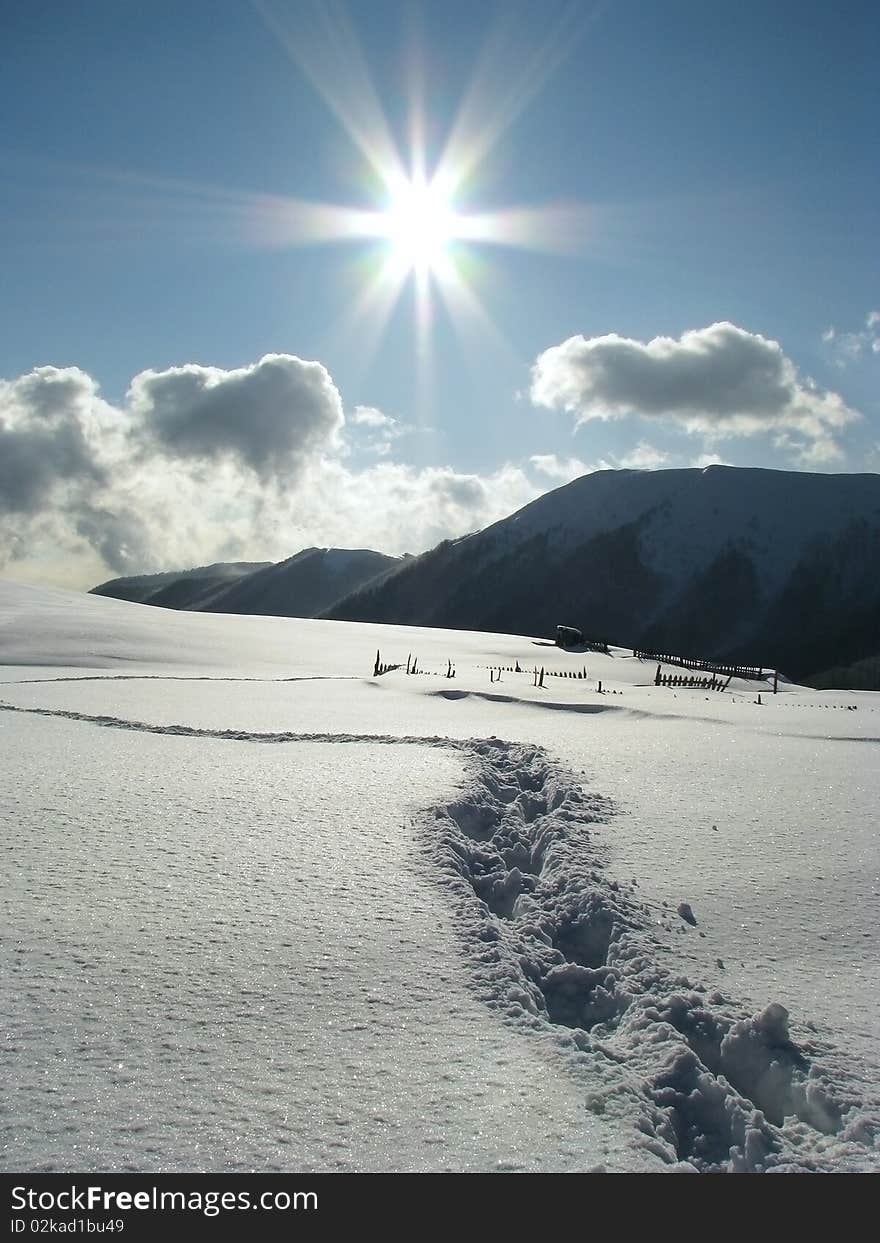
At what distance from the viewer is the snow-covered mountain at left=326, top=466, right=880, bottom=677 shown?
136750mm

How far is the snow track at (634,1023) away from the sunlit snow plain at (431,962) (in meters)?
0.01

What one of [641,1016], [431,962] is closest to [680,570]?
[641,1016]

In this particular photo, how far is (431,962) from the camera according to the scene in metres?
3.69

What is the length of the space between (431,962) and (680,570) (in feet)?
529

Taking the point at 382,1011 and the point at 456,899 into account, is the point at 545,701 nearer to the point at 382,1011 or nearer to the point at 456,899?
the point at 456,899

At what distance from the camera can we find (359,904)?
4.27 metres

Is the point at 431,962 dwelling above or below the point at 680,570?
below

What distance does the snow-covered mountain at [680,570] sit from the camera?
136750 mm

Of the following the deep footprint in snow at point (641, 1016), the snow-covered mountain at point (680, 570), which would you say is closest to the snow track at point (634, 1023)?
the deep footprint in snow at point (641, 1016)

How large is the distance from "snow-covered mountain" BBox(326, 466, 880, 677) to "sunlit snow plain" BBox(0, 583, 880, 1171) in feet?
409

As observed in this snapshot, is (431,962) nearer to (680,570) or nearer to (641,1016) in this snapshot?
(641,1016)

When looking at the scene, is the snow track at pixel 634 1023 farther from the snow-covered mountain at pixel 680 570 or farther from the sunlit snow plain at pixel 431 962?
the snow-covered mountain at pixel 680 570
